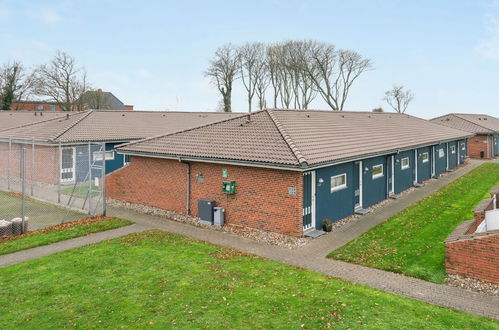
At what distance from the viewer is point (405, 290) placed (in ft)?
30.7

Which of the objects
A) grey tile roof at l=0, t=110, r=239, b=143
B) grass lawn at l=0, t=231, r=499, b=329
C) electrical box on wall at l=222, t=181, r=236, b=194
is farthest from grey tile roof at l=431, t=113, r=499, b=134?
grass lawn at l=0, t=231, r=499, b=329

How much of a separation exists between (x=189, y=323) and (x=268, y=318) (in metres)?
1.52

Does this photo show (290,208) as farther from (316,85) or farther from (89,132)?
(316,85)

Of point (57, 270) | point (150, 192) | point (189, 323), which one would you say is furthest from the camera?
point (150, 192)

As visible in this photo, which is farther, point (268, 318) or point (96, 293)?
point (96, 293)

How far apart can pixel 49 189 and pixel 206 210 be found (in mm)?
11916

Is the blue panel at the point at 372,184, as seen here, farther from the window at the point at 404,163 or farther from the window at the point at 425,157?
the window at the point at 425,157

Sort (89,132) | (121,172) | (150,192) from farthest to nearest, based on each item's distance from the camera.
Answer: (89,132) < (121,172) < (150,192)

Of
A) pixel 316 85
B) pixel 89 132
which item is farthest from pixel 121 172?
pixel 316 85

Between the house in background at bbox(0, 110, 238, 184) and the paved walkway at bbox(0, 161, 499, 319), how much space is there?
24.3 ft

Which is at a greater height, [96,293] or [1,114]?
[1,114]

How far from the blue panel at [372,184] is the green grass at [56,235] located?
10.2 m

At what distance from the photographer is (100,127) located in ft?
88.4

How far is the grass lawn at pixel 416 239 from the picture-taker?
35.7ft
